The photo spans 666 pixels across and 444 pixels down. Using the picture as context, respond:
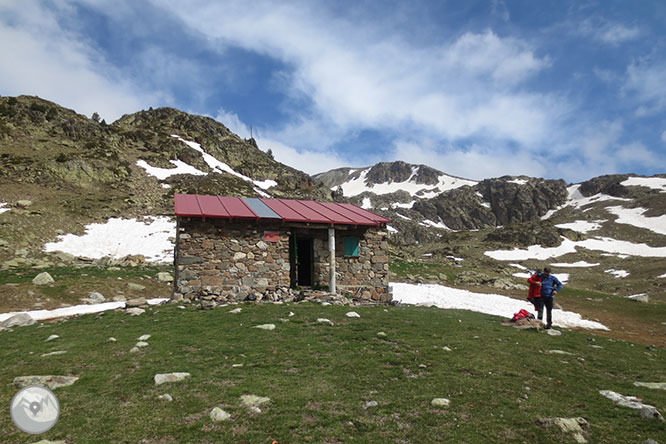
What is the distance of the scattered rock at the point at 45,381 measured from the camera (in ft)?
22.0

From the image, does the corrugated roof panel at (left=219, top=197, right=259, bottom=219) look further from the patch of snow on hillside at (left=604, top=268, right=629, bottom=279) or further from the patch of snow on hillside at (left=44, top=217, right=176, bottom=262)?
the patch of snow on hillside at (left=604, top=268, right=629, bottom=279)

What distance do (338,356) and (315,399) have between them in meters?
2.62

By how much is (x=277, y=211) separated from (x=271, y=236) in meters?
1.83

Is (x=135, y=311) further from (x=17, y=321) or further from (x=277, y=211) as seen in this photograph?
(x=277, y=211)

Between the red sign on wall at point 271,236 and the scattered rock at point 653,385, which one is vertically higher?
the red sign on wall at point 271,236

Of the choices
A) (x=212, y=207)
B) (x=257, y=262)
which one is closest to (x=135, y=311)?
(x=257, y=262)

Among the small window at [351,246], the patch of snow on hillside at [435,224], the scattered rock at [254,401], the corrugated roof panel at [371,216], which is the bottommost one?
the scattered rock at [254,401]

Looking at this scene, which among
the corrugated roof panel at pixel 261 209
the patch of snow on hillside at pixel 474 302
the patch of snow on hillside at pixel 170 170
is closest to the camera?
the corrugated roof panel at pixel 261 209

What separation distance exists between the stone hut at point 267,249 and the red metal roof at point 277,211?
0.04 m

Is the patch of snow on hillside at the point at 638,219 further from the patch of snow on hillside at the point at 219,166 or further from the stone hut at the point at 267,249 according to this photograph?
the stone hut at the point at 267,249

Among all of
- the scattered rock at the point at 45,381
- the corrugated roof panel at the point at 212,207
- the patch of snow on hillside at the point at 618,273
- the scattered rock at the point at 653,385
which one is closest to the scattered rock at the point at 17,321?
the corrugated roof panel at the point at 212,207

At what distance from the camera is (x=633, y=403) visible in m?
6.28

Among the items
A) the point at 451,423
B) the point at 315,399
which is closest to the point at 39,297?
the point at 315,399

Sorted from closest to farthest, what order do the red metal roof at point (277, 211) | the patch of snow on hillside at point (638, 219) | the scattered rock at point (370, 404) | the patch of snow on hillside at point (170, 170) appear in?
the scattered rock at point (370, 404)
the red metal roof at point (277, 211)
the patch of snow on hillside at point (170, 170)
the patch of snow on hillside at point (638, 219)
